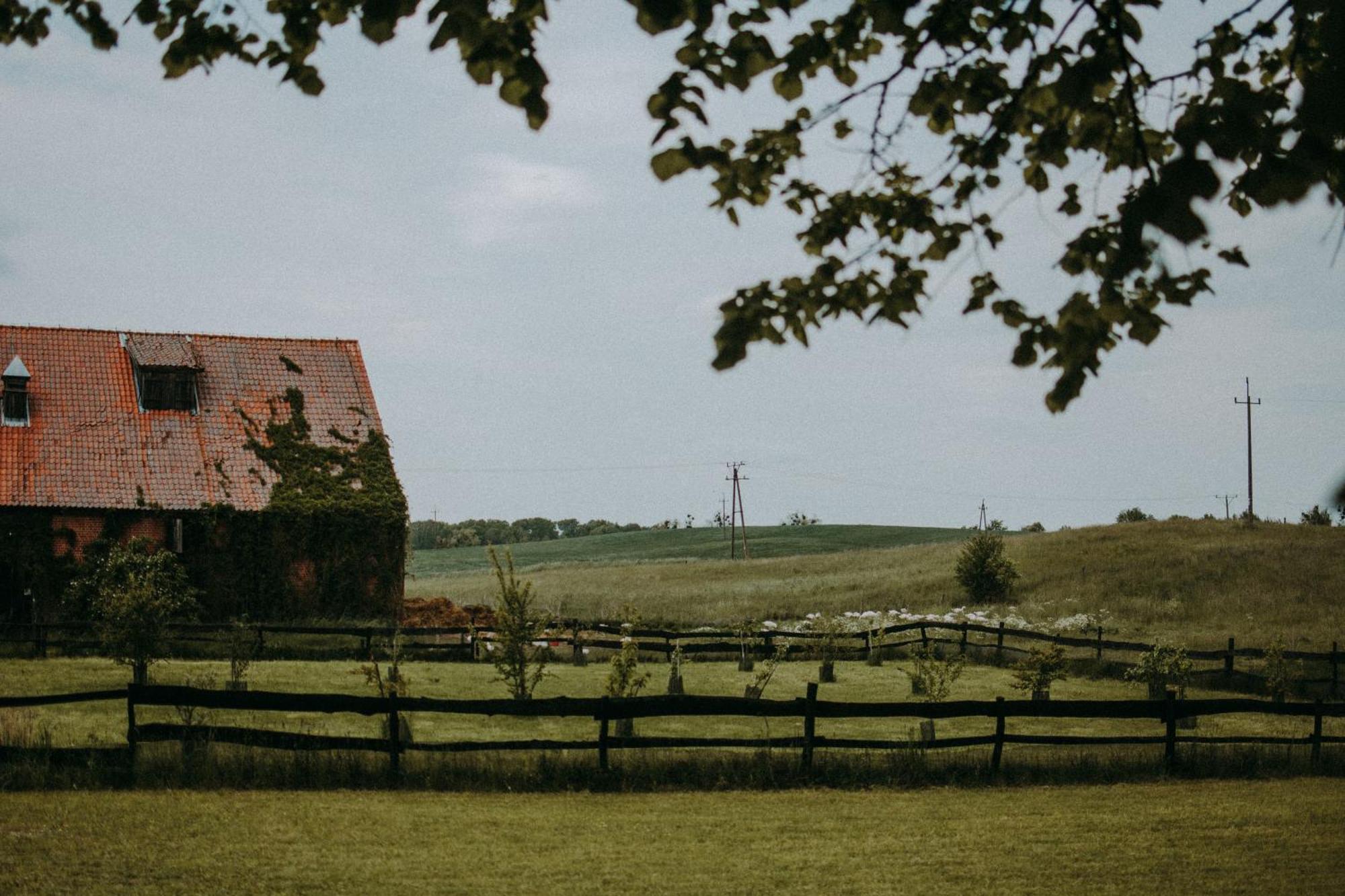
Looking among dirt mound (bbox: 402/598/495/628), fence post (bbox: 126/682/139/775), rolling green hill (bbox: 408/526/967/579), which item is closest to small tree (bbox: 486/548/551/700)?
fence post (bbox: 126/682/139/775)

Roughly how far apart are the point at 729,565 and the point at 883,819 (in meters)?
56.7

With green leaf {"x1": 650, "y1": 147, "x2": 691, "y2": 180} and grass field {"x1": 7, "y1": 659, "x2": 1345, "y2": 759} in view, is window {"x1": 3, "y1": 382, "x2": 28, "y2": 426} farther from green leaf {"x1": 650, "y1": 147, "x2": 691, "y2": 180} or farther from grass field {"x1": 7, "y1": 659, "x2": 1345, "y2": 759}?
green leaf {"x1": 650, "y1": 147, "x2": 691, "y2": 180}

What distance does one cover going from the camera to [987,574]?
45.2 meters

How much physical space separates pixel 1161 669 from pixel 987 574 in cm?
2467

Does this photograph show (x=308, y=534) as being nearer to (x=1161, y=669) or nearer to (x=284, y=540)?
(x=284, y=540)

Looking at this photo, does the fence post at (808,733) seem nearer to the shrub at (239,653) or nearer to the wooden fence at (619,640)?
the wooden fence at (619,640)

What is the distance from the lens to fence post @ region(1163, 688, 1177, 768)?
14.4 m

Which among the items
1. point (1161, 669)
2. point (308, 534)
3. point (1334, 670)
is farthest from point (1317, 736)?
point (308, 534)

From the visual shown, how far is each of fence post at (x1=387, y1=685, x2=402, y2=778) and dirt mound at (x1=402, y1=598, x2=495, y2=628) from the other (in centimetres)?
2002

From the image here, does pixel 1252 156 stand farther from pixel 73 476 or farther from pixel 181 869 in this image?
pixel 73 476

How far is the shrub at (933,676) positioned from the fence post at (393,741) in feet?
21.4

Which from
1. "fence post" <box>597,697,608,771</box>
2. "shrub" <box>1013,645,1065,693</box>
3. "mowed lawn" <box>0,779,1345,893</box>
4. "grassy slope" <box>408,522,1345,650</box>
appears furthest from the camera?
"grassy slope" <box>408,522,1345,650</box>

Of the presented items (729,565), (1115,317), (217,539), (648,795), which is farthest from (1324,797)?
(729,565)

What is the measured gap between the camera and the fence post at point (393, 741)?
12.8m
